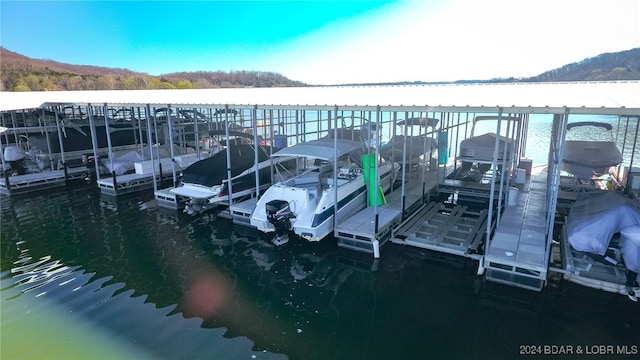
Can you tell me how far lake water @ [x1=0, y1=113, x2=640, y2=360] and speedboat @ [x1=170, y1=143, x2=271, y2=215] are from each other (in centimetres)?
133

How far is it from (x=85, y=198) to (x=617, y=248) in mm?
12979

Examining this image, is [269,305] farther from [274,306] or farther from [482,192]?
[482,192]

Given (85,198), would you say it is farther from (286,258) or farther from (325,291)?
(325,291)

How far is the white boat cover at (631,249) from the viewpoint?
5090 millimetres

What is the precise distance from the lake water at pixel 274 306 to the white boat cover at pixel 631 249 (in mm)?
542

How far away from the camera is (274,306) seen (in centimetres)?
544

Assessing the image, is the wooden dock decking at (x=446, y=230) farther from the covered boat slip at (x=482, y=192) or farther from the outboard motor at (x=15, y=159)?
the outboard motor at (x=15, y=159)

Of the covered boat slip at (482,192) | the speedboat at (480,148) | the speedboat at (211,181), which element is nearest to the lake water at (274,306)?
the covered boat slip at (482,192)

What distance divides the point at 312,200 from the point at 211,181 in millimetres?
2904

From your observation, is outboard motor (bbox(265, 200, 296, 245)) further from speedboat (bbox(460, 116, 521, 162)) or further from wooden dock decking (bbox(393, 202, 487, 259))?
speedboat (bbox(460, 116, 521, 162))

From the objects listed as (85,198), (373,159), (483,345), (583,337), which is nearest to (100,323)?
(483,345)

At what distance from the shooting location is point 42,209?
10.1m

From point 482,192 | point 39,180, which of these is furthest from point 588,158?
point 39,180

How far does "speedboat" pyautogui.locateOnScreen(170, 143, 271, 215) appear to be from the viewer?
29.2ft
